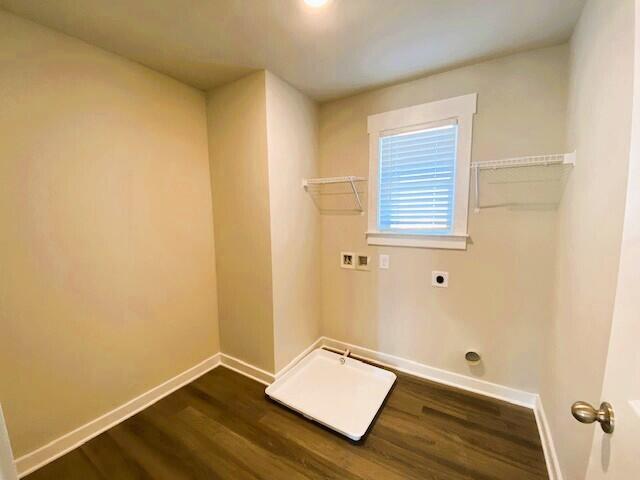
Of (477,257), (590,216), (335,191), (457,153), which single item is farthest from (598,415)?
(335,191)

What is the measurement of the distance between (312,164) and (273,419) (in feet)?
6.56

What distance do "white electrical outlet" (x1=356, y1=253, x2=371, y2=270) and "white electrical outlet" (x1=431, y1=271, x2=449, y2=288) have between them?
21.1 inches

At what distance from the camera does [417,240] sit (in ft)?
6.79

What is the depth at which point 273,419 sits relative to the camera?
1.76m

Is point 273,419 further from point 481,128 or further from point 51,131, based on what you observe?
point 481,128

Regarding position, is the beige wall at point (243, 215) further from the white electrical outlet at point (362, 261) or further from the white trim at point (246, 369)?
the white electrical outlet at point (362, 261)

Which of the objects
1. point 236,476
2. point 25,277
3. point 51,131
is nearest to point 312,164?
point 51,131

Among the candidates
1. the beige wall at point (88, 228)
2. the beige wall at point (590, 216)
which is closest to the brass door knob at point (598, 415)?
the beige wall at point (590, 216)

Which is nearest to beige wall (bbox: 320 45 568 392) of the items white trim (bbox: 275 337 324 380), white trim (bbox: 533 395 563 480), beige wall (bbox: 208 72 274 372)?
white trim (bbox: 533 395 563 480)

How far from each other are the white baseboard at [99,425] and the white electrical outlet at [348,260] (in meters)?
1.50

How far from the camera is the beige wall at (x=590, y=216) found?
2.97ft

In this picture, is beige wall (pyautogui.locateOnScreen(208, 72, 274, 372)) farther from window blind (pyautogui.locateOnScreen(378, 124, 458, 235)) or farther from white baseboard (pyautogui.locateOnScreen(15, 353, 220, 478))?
window blind (pyautogui.locateOnScreen(378, 124, 458, 235))

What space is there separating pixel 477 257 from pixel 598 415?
143 centimetres

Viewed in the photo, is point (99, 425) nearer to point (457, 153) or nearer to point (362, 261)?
point (362, 261)
